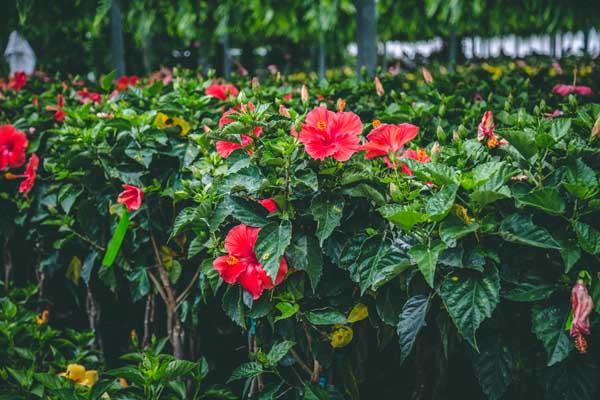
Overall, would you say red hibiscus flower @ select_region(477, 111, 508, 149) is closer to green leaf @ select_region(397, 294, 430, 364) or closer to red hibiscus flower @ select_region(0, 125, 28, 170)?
green leaf @ select_region(397, 294, 430, 364)

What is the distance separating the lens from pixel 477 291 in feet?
3.95

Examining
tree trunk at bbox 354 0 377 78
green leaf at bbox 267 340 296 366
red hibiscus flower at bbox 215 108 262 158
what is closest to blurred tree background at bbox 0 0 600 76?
tree trunk at bbox 354 0 377 78

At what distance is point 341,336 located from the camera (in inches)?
58.7

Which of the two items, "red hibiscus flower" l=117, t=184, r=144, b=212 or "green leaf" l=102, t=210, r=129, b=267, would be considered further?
"green leaf" l=102, t=210, r=129, b=267

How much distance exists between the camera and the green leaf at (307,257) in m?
1.37

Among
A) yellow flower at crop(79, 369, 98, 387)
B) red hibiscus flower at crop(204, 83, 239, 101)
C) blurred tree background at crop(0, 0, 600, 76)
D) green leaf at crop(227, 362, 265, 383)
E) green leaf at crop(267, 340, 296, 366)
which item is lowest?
yellow flower at crop(79, 369, 98, 387)

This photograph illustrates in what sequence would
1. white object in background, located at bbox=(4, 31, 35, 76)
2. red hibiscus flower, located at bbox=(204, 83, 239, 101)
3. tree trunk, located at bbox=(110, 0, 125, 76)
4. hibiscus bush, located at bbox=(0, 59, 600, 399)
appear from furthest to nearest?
white object in background, located at bbox=(4, 31, 35, 76), tree trunk, located at bbox=(110, 0, 125, 76), red hibiscus flower, located at bbox=(204, 83, 239, 101), hibiscus bush, located at bbox=(0, 59, 600, 399)

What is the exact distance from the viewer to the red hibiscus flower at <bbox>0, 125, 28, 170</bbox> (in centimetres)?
231

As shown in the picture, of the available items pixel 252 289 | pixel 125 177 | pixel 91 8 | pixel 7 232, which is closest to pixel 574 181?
pixel 252 289

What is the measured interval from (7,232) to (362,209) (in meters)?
1.68

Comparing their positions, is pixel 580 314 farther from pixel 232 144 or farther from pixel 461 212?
pixel 232 144

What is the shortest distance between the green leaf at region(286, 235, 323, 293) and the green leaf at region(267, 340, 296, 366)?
0.19 metres

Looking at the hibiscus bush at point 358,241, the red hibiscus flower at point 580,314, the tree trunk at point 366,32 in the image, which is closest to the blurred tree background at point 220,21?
the tree trunk at point 366,32

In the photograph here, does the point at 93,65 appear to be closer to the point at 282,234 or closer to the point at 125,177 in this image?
the point at 125,177
